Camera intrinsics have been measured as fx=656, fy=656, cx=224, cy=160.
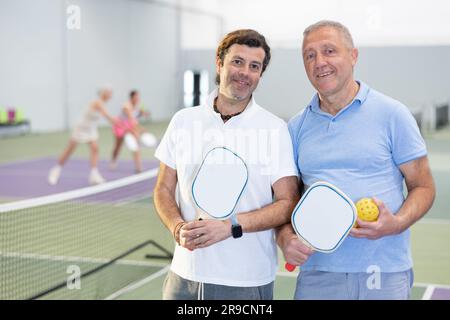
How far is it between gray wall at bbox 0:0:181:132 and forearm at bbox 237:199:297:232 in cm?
1572

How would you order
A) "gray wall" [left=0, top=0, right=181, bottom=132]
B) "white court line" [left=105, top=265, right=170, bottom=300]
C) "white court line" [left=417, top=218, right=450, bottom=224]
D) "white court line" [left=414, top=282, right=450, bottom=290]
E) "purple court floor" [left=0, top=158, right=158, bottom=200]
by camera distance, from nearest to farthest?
"white court line" [left=105, top=265, right=170, bottom=300], "white court line" [left=414, top=282, right=450, bottom=290], "white court line" [left=417, top=218, right=450, bottom=224], "purple court floor" [left=0, top=158, right=158, bottom=200], "gray wall" [left=0, top=0, right=181, bottom=132]

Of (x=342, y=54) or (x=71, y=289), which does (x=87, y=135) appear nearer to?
(x=71, y=289)

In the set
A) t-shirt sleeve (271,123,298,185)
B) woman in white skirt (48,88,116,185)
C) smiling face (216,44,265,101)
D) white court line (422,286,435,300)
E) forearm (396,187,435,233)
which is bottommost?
white court line (422,286,435,300)

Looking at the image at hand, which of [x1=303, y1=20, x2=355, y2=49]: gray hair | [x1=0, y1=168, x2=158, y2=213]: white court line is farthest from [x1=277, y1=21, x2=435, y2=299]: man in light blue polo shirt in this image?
[x1=0, y1=168, x2=158, y2=213]: white court line

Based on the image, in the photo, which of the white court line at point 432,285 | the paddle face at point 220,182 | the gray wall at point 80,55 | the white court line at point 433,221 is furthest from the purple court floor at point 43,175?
the paddle face at point 220,182

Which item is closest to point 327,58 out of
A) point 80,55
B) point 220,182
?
point 220,182

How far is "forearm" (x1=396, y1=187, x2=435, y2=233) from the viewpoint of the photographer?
209 centimetres

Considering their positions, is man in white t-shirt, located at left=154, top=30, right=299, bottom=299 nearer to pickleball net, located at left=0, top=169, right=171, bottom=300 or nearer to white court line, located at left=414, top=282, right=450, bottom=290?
pickleball net, located at left=0, top=169, right=171, bottom=300

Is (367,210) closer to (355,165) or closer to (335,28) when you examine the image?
(355,165)

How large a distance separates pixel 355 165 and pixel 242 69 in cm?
49

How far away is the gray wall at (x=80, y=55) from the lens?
17.2 m

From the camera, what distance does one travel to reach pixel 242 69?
2195 mm

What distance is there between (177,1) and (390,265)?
22342 mm

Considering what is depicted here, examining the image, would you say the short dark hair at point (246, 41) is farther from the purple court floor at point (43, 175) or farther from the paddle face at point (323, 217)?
the purple court floor at point (43, 175)
